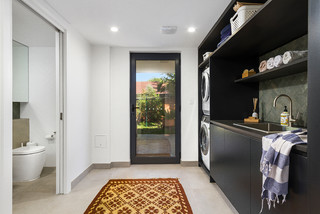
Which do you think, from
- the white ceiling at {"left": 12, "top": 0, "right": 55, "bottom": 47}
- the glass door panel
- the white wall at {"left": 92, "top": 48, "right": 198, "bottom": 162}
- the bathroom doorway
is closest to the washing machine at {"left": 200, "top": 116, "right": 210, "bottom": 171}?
the white wall at {"left": 92, "top": 48, "right": 198, "bottom": 162}

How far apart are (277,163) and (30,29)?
340 cm

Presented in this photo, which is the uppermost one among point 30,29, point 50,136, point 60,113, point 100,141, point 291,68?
point 30,29

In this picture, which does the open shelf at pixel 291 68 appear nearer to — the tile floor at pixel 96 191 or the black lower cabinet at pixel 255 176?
the black lower cabinet at pixel 255 176

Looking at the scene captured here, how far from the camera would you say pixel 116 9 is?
2.17 meters

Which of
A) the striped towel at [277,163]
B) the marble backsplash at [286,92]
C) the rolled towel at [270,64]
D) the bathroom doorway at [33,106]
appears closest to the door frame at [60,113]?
the bathroom doorway at [33,106]

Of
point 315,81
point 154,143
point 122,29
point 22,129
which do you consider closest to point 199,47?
point 122,29

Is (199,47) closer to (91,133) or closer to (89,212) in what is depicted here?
(91,133)

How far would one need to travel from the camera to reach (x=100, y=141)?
3.49m

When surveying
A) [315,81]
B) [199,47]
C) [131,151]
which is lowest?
[131,151]

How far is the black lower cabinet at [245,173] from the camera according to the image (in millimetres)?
1032

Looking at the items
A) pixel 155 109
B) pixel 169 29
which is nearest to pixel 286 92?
pixel 169 29

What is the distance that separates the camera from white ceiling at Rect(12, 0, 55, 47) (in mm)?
2273

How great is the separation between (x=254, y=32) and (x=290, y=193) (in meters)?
1.47

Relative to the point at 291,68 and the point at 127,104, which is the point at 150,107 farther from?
the point at 291,68
